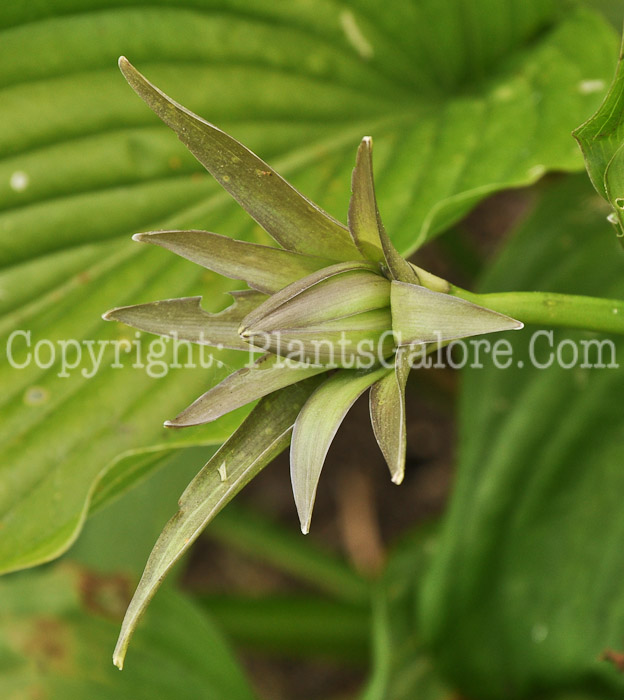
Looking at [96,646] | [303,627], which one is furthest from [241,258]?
[303,627]


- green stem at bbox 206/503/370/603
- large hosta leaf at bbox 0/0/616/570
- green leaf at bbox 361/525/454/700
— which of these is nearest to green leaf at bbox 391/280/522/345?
large hosta leaf at bbox 0/0/616/570

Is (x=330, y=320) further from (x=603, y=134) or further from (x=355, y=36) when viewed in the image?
(x=355, y=36)

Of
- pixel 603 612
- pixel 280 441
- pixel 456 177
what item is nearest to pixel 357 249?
pixel 280 441

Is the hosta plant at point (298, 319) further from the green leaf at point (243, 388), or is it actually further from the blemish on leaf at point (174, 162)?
the blemish on leaf at point (174, 162)

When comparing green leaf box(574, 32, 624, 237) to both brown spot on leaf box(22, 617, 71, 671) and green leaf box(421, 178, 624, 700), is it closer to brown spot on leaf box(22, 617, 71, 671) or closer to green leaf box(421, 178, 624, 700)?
green leaf box(421, 178, 624, 700)

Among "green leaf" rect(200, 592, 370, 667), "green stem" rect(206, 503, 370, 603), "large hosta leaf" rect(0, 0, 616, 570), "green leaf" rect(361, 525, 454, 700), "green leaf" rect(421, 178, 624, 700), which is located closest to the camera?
"large hosta leaf" rect(0, 0, 616, 570)

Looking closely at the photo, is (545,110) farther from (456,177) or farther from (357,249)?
(357,249)

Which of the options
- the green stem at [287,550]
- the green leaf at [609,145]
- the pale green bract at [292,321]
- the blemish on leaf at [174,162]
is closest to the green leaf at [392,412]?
the pale green bract at [292,321]
